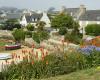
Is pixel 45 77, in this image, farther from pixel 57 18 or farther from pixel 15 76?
pixel 57 18

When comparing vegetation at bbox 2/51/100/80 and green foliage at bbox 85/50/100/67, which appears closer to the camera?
vegetation at bbox 2/51/100/80

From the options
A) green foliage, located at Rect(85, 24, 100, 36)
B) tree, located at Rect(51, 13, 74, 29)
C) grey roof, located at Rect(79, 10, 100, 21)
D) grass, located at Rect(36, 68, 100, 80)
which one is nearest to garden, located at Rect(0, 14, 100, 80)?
grass, located at Rect(36, 68, 100, 80)

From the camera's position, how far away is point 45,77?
34.2 feet

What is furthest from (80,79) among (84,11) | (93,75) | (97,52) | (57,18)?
(84,11)

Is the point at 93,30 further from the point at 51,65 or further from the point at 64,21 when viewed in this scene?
the point at 51,65

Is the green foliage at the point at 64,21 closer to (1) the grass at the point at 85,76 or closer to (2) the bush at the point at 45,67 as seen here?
(2) the bush at the point at 45,67

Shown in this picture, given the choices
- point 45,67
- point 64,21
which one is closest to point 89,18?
point 64,21

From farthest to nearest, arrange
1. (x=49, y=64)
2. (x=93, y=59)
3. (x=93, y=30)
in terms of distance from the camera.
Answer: (x=93, y=30), (x=93, y=59), (x=49, y=64)

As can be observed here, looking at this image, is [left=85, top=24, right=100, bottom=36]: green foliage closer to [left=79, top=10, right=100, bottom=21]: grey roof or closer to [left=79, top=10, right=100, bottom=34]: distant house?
[left=79, top=10, right=100, bottom=34]: distant house

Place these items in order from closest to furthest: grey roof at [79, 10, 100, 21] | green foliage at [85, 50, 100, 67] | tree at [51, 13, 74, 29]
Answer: green foliage at [85, 50, 100, 67] < tree at [51, 13, 74, 29] < grey roof at [79, 10, 100, 21]

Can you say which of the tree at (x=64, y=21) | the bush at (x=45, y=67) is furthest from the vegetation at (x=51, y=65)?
the tree at (x=64, y=21)

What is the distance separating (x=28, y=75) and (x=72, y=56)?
2.11 meters

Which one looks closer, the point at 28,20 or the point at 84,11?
the point at 84,11

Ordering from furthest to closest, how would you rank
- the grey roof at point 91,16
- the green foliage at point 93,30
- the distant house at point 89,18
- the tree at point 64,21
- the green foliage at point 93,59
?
the grey roof at point 91,16, the distant house at point 89,18, the tree at point 64,21, the green foliage at point 93,30, the green foliage at point 93,59
